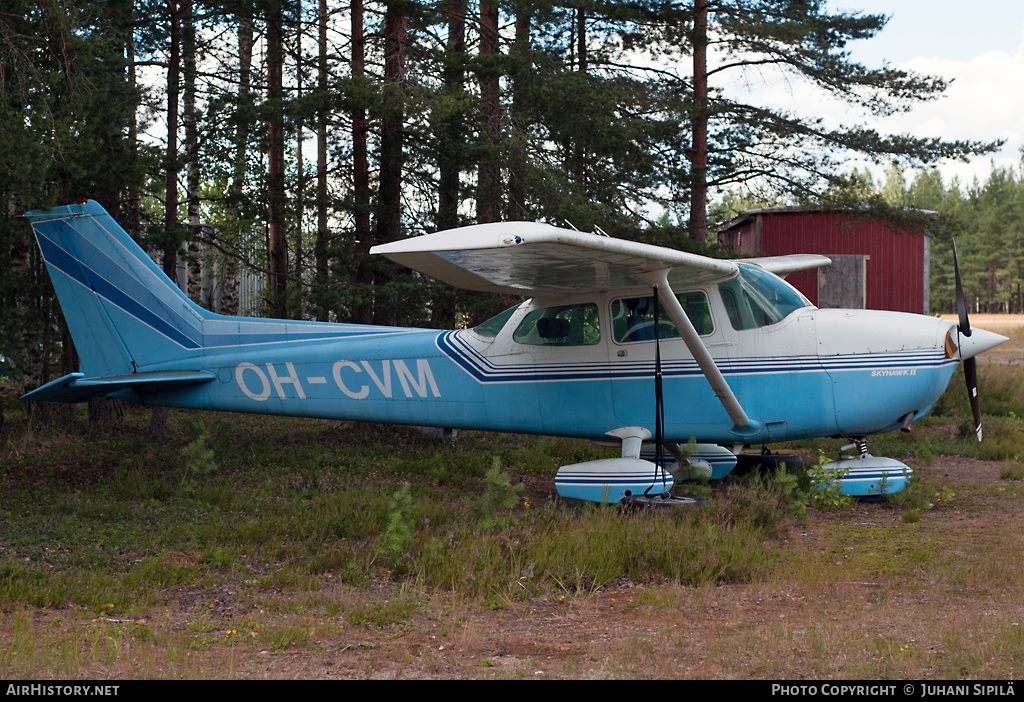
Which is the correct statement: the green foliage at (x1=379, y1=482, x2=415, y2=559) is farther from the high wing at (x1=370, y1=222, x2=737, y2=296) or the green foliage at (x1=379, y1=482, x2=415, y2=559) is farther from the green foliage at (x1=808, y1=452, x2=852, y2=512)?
the green foliage at (x1=808, y1=452, x2=852, y2=512)

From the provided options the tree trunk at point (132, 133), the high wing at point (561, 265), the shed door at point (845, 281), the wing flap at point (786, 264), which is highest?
the tree trunk at point (132, 133)

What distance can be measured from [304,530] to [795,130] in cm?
1447

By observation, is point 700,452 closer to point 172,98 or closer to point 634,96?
point 172,98

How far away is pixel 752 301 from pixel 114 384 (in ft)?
21.6

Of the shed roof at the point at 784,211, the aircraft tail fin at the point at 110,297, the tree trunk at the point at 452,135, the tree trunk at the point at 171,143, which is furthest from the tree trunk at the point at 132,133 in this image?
the shed roof at the point at 784,211

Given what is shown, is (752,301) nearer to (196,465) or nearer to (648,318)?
(648,318)

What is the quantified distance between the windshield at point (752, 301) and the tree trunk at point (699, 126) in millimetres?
8265

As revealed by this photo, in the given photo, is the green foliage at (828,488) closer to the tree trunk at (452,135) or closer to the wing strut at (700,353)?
the wing strut at (700,353)

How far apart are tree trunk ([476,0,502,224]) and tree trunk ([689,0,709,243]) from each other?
5414mm

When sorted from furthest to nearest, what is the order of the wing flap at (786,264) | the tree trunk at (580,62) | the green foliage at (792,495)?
the tree trunk at (580,62) < the wing flap at (786,264) < the green foliage at (792,495)

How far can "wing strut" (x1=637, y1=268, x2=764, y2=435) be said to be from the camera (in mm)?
7227

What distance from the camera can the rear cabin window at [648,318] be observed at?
8000 millimetres

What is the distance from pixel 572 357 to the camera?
8.34 metres

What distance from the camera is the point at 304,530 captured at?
21.3ft
